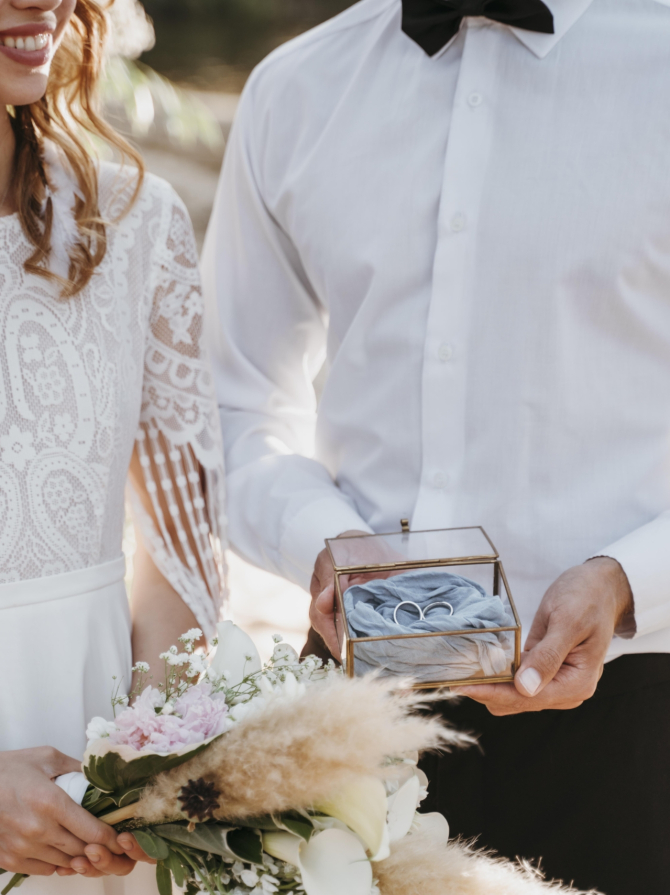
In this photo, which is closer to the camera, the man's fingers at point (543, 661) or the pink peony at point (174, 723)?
the pink peony at point (174, 723)

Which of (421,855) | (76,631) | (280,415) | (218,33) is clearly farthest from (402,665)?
(218,33)

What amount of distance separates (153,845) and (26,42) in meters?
1.06

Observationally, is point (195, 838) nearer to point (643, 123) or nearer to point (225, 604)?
point (225, 604)

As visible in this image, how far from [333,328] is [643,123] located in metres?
0.61

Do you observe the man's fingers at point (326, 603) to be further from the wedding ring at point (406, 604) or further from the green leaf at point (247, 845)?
the green leaf at point (247, 845)

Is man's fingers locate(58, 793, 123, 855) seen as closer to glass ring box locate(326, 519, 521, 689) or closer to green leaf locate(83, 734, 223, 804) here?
green leaf locate(83, 734, 223, 804)

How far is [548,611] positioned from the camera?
1.20 m

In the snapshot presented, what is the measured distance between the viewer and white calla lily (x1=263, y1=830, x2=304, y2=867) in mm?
856

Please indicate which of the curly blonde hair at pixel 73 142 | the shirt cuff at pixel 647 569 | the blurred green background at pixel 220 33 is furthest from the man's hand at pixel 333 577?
the blurred green background at pixel 220 33

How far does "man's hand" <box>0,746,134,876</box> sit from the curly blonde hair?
0.70 meters

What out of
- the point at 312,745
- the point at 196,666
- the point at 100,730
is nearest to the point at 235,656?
the point at 196,666

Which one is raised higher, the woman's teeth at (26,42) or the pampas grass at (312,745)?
the woman's teeth at (26,42)

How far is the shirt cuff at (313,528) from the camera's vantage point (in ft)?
4.90

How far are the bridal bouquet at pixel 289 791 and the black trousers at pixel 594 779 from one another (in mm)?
500
